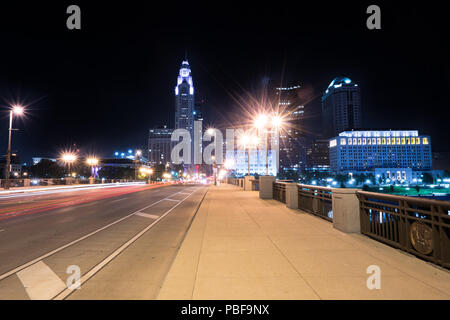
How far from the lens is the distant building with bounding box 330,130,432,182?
163000 millimetres

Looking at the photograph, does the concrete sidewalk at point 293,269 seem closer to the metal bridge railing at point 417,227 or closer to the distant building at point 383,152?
the metal bridge railing at point 417,227

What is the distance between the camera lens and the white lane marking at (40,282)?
366 centimetres

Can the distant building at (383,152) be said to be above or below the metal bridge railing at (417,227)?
above

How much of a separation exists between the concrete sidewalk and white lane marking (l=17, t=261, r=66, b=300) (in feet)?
6.29

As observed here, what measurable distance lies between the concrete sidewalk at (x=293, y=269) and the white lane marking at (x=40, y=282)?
1918 mm

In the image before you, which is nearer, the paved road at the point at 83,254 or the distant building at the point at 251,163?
the paved road at the point at 83,254

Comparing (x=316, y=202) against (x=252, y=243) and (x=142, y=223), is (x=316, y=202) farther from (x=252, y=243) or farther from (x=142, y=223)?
(x=142, y=223)

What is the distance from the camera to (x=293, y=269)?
14.2 ft

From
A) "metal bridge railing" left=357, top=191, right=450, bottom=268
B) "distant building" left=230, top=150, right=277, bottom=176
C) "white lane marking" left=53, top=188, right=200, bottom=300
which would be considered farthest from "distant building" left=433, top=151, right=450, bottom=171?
"white lane marking" left=53, top=188, right=200, bottom=300

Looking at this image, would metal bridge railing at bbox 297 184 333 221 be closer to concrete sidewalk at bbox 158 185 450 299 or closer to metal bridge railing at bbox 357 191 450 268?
concrete sidewalk at bbox 158 185 450 299

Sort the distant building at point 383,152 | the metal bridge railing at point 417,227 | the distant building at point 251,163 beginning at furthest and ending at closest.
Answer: the distant building at point 251,163
the distant building at point 383,152
the metal bridge railing at point 417,227

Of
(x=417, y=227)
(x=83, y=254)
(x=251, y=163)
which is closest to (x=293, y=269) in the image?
(x=417, y=227)

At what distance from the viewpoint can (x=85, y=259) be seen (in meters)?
5.35

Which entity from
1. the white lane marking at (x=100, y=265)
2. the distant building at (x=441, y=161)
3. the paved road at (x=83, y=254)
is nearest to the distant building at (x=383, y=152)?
the distant building at (x=441, y=161)
